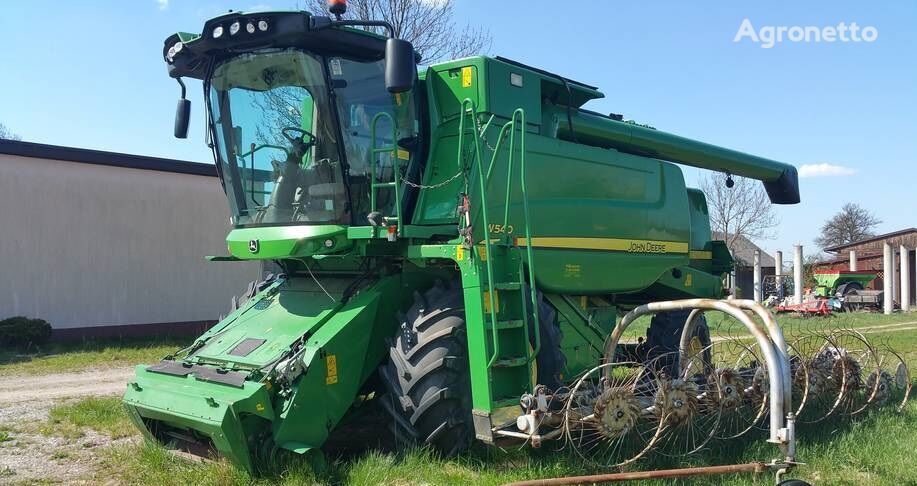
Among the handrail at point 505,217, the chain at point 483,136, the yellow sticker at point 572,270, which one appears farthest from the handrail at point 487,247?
the yellow sticker at point 572,270

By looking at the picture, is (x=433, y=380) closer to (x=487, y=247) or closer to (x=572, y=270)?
(x=487, y=247)

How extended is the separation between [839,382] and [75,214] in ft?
46.7

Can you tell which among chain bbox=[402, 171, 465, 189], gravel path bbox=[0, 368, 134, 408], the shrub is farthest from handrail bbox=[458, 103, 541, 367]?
the shrub

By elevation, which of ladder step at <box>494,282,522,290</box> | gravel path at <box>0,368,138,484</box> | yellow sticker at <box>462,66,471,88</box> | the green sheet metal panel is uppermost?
yellow sticker at <box>462,66,471,88</box>

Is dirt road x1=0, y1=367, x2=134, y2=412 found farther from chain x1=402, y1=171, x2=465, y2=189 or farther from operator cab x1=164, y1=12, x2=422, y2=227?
chain x1=402, y1=171, x2=465, y2=189

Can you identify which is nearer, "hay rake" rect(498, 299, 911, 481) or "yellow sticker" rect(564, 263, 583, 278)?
"hay rake" rect(498, 299, 911, 481)

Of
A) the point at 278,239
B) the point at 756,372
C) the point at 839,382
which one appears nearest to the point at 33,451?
the point at 278,239

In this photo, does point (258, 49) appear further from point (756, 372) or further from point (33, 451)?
point (756, 372)

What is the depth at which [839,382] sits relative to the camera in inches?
269

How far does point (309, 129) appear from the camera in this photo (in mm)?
5754

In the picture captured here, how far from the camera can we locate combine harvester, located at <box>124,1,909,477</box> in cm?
505

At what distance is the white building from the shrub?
0.66 m

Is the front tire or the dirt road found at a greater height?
the front tire

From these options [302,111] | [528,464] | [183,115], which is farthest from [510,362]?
[183,115]
